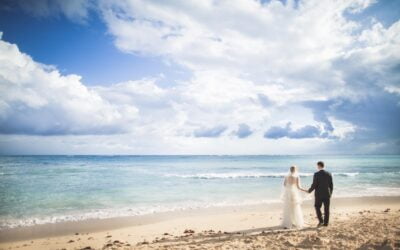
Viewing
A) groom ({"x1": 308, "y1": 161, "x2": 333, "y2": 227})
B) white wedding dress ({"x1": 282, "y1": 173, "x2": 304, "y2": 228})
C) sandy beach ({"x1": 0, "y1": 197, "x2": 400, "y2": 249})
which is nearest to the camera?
sandy beach ({"x1": 0, "y1": 197, "x2": 400, "y2": 249})

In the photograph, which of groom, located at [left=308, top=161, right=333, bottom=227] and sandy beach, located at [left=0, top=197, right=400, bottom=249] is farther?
groom, located at [left=308, top=161, right=333, bottom=227]

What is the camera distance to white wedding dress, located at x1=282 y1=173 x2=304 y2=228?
9398 millimetres

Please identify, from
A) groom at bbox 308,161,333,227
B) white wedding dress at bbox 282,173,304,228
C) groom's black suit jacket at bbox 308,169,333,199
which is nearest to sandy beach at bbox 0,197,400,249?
white wedding dress at bbox 282,173,304,228

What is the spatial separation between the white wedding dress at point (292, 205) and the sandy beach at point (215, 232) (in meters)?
0.31

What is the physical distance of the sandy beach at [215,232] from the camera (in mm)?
7039

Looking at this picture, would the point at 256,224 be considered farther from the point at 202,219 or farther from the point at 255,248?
the point at 255,248

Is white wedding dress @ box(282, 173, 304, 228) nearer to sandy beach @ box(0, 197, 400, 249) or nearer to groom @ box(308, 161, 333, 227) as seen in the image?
sandy beach @ box(0, 197, 400, 249)

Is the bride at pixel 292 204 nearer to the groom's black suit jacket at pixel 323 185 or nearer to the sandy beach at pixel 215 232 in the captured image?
the sandy beach at pixel 215 232

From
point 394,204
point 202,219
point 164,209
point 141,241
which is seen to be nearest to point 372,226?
point 202,219

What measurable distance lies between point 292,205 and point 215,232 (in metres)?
2.84

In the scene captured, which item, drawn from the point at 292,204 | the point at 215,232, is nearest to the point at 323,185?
the point at 292,204

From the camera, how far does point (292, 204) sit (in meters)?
9.49

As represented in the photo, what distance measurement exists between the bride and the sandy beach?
322 mm

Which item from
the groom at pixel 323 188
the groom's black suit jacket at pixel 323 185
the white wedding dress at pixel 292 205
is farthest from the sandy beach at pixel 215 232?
the groom's black suit jacket at pixel 323 185
